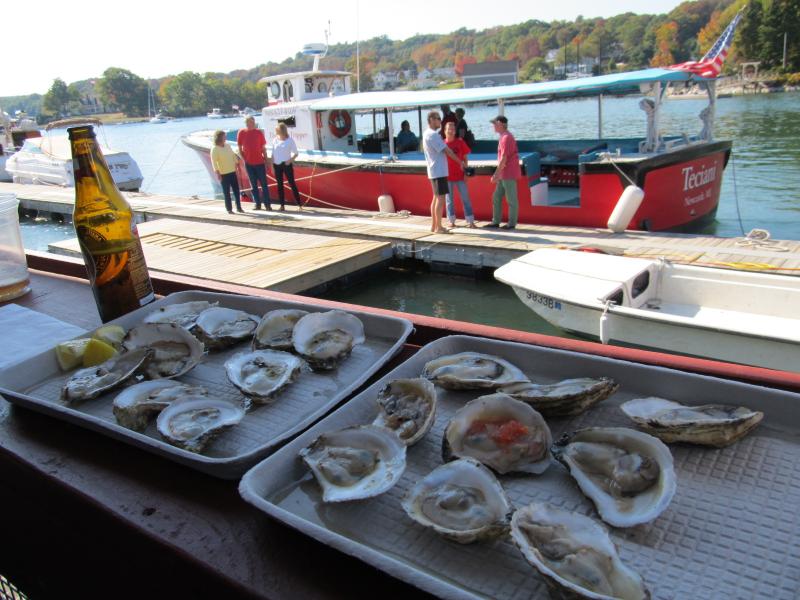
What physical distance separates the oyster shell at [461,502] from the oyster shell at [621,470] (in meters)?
0.14

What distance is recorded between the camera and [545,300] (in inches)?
254

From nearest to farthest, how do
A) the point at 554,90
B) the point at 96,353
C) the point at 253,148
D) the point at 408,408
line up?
the point at 408,408 → the point at 96,353 → the point at 554,90 → the point at 253,148

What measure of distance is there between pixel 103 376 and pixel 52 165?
24871mm

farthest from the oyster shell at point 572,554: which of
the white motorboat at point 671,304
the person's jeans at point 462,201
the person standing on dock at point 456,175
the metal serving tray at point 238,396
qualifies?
the person's jeans at point 462,201

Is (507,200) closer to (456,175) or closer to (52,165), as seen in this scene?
(456,175)

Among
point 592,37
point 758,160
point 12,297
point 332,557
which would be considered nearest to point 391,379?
point 332,557

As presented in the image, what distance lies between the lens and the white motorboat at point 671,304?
504cm

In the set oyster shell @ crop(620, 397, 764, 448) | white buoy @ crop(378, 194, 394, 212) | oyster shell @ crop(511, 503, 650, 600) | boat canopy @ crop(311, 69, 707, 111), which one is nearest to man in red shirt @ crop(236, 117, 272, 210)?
boat canopy @ crop(311, 69, 707, 111)

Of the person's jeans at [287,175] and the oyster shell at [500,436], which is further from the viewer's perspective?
the person's jeans at [287,175]

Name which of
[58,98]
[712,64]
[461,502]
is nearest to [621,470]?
[461,502]

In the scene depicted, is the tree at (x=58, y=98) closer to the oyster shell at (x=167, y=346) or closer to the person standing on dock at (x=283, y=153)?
the person standing on dock at (x=283, y=153)

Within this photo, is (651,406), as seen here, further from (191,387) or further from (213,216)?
(213,216)

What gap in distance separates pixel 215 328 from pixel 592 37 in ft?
285

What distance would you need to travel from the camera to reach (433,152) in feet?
30.8
